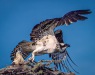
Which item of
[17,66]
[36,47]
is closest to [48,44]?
[36,47]

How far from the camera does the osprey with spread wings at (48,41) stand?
18094mm

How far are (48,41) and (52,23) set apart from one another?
0.60 meters

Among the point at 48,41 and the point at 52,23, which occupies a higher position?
the point at 52,23

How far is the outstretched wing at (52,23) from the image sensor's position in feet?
59.2

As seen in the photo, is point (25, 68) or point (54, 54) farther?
point (54, 54)

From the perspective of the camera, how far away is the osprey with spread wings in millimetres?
18094

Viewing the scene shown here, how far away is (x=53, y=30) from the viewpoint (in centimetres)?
1858

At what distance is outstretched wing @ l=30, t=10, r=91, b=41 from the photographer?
59.2ft

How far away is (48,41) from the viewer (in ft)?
60.2

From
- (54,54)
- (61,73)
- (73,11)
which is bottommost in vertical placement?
(61,73)

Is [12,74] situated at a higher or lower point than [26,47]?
lower

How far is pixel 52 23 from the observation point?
60.3 feet

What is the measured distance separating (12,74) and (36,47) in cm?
300

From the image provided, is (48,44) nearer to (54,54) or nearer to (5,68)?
(54,54)
